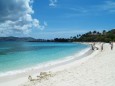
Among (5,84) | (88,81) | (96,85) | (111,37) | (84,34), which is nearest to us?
(96,85)

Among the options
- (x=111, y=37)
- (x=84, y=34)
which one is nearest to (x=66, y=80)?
(x=111, y=37)

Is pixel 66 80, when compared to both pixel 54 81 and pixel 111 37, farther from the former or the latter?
pixel 111 37

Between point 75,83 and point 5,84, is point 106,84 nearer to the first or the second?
point 75,83

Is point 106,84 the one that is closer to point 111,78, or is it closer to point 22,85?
point 111,78

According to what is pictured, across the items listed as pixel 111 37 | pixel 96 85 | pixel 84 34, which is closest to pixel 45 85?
pixel 96 85

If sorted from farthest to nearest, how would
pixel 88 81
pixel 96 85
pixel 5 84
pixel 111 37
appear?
1. pixel 111 37
2. pixel 5 84
3. pixel 88 81
4. pixel 96 85

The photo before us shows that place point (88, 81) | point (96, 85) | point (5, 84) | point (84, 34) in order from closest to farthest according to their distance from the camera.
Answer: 1. point (96, 85)
2. point (88, 81)
3. point (5, 84)
4. point (84, 34)

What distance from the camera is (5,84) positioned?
11789 mm

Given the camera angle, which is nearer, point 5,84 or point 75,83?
point 75,83

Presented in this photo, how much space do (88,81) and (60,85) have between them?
4.28 ft

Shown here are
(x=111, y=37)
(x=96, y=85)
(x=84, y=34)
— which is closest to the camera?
(x=96, y=85)

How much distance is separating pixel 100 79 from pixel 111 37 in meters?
118

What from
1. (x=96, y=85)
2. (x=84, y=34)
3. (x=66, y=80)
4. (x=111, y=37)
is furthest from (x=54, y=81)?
(x=84, y=34)

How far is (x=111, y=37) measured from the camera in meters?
126
